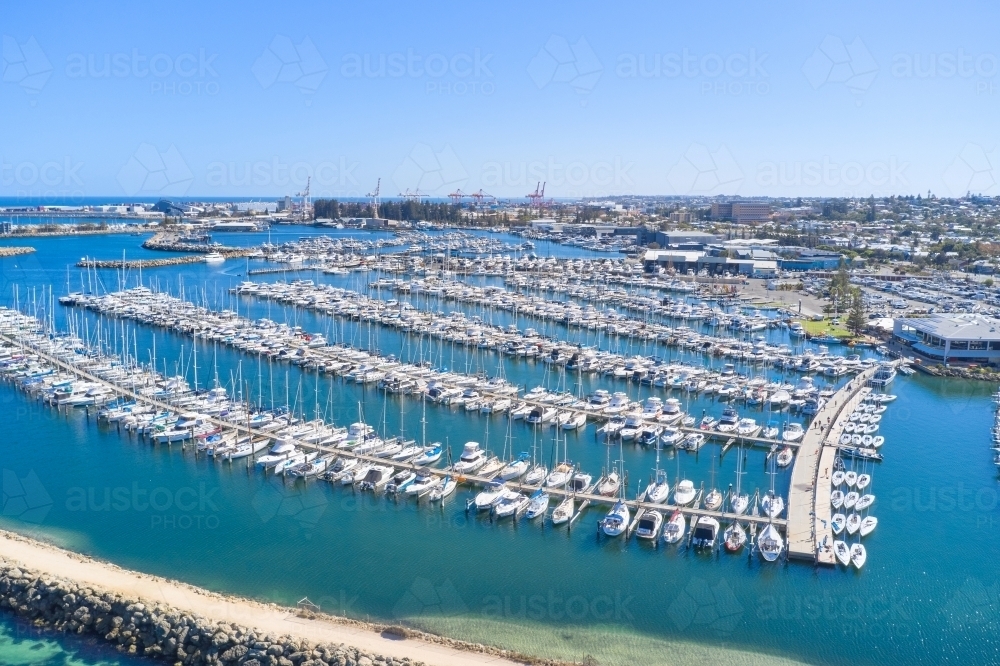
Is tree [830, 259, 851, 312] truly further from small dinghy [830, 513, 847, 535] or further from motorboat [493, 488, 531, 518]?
motorboat [493, 488, 531, 518]

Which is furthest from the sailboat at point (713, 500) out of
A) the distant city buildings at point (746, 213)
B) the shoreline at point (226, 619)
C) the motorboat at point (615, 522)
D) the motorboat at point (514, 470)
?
the distant city buildings at point (746, 213)

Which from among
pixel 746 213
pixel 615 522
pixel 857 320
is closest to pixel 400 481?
pixel 615 522

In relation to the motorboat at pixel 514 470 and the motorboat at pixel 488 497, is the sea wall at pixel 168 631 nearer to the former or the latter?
the motorboat at pixel 488 497

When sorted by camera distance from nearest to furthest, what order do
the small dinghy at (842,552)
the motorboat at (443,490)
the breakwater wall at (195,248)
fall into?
the small dinghy at (842,552) < the motorboat at (443,490) < the breakwater wall at (195,248)

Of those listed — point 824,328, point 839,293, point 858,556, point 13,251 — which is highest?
point 13,251

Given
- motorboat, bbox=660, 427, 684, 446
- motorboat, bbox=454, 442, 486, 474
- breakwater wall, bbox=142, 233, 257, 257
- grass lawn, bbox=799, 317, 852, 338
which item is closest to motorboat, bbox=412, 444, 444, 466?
motorboat, bbox=454, 442, 486, 474

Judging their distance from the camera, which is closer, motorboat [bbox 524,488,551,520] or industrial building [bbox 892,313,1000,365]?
motorboat [bbox 524,488,551,520]

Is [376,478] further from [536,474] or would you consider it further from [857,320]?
[857,320]
